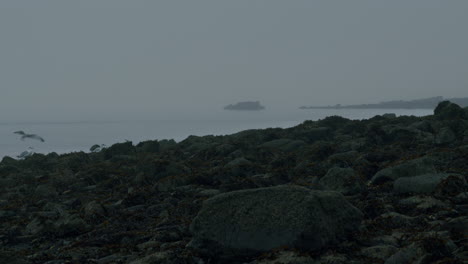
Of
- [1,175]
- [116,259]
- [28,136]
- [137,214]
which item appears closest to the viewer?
[116,259]

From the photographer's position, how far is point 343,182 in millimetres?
10797

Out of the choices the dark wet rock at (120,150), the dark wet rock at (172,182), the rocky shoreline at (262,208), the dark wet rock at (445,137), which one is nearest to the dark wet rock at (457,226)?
the rocky shoreline at (262,208)

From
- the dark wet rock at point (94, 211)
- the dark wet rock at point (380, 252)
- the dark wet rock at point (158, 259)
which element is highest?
the dark wet rock at point (380, 252)

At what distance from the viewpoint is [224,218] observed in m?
7.55

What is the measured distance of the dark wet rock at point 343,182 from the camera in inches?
417

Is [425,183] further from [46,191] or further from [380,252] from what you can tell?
[46,191]

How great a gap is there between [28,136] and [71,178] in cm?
2308

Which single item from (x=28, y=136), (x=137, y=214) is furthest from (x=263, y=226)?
(x=28, y=136)

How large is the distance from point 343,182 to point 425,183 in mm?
1793

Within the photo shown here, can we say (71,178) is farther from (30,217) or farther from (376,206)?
(376,206)

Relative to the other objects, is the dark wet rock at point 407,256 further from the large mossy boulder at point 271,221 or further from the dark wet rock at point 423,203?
the dark wet rock at point 423,203

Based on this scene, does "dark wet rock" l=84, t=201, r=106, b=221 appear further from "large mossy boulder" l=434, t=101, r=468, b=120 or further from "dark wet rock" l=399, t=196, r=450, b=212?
"large mossy boulder" l=434, t=101, r=468, b=120

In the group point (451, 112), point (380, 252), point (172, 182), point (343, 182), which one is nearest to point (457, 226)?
point (380, 252)

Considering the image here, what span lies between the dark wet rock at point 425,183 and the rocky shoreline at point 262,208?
0.02 meters
